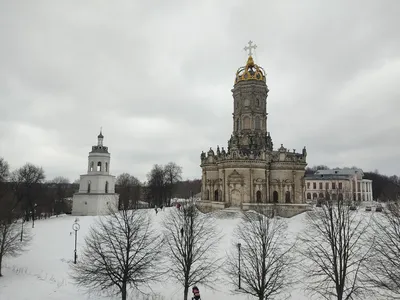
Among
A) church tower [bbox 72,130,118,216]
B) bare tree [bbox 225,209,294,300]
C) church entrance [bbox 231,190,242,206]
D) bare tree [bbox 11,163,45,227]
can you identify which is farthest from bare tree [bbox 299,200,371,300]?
bare tree [bbox 11,163,45,227]

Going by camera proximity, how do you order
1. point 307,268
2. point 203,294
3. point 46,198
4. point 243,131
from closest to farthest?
point 203,294 < point 307,268 < point 243,131 < point 46,198

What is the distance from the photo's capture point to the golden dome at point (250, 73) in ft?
157

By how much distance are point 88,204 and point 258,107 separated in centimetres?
2924

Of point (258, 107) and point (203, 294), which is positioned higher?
point (258, 107)

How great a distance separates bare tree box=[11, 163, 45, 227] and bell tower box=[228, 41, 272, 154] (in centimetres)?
3275

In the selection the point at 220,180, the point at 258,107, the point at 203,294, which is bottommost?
the point at 203,294

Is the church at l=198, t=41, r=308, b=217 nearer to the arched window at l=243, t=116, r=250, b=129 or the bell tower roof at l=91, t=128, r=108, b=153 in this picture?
the arched window at l=243, t=116, r=250, b=129

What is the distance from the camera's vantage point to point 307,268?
772 inches

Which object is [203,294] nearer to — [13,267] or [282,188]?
[13,267]

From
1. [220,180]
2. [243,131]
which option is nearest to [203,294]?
[220,180]

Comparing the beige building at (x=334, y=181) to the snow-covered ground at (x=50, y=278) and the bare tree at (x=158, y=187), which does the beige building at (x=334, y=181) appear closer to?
the bare tree at (x=158, y=187)

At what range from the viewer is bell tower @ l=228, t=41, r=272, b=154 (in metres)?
46.8

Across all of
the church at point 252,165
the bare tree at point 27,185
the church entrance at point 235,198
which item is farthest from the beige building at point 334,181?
the bare tree at point 27,185

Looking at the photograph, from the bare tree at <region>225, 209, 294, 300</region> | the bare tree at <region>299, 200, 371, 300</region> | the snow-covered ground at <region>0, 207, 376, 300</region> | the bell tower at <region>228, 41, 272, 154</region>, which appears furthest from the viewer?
the bell tower at <region>228, 41, 272, 154</region>
